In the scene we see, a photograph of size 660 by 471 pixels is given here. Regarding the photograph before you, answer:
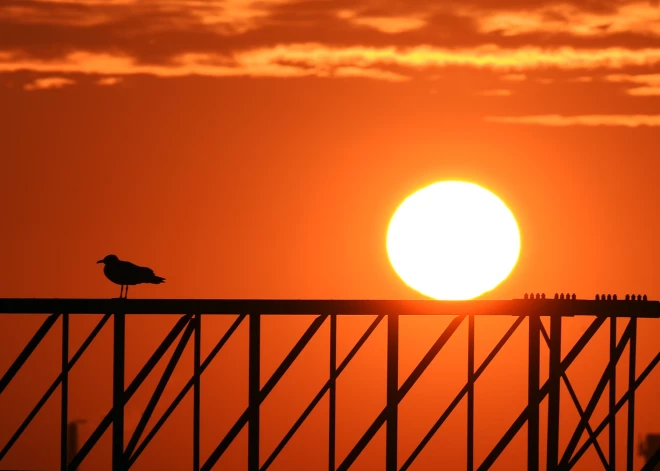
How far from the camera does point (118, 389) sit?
2836cm

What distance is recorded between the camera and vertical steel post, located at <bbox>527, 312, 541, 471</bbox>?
27156 mm

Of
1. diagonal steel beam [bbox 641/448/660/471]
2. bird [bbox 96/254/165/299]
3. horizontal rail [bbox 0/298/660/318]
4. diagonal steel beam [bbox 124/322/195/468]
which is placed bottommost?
diagonal steel beam [bbox 641/448/660/471]

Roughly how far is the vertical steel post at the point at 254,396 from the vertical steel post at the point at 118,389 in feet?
7.69

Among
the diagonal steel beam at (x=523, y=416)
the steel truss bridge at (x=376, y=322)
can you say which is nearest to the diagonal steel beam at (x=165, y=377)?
the steel truss bridge at (x=376, y=322)

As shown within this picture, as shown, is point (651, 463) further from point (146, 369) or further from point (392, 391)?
point (146, 369)

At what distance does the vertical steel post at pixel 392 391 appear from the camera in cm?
2745

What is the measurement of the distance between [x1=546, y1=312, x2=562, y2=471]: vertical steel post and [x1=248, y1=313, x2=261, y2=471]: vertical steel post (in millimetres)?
5250

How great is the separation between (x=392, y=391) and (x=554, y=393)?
2.93m

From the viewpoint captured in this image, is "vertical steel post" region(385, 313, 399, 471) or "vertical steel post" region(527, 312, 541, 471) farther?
"vertical steel post" region(385, 313, 399, 471)

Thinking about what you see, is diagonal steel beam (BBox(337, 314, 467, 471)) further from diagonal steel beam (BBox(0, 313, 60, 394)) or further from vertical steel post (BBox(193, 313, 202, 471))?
diagonal steel beam (BBox(0, 313, 60, 394))

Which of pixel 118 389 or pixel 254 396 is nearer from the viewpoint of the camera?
pixel 254 396

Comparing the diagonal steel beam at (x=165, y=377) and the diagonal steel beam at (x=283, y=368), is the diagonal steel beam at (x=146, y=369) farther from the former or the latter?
the diagonal steel beam at (x=283, y=368)

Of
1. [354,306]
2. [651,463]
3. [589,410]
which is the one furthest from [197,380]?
[651,463]

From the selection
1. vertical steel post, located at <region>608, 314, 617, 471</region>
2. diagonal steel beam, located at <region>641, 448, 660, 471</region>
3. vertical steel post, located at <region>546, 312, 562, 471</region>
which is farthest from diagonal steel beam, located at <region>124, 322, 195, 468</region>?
diagonal steel beam, located at <region>641, 448, 660, 471</region>
